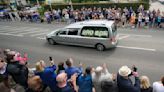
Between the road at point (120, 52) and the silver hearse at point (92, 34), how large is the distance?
40 centimetres

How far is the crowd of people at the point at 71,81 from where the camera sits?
18.2 ft

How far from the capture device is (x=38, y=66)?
7000 mm

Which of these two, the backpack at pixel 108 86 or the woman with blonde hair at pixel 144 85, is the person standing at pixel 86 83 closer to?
the backpack at pixel 108 86

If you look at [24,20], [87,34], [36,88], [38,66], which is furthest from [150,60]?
[24,20]

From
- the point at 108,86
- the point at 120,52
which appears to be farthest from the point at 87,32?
the point at 108,86

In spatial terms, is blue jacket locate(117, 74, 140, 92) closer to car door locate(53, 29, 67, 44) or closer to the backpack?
the backpack

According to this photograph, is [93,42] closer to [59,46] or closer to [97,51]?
[97,51]

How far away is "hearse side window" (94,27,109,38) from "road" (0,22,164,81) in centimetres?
97

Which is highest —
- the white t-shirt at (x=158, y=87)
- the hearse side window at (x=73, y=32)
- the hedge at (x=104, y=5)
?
the hedge at (x=104, y=5)

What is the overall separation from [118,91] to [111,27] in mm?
7747

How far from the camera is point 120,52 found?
43.7ft

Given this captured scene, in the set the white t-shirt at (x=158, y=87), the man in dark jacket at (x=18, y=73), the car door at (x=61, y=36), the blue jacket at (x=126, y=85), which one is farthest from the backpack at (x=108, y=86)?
the car door at (x=61, y=36)

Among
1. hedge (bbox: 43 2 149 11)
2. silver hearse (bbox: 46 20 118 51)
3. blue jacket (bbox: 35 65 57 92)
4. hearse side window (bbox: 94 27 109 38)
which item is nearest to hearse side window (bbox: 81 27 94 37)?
silver hearse (bbox: 46 20 118 51)

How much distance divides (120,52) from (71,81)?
756cm
